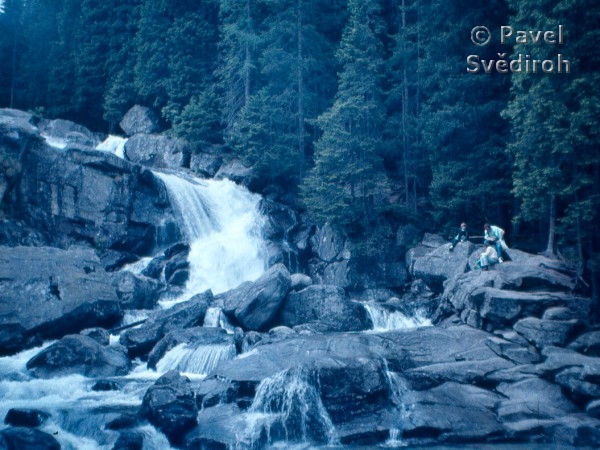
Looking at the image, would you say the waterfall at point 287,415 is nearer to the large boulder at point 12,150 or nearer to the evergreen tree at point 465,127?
the evergreen tree at point 465,127

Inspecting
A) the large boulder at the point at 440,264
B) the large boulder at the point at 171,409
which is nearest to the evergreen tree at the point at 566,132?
the large boulder at the point at 440,264

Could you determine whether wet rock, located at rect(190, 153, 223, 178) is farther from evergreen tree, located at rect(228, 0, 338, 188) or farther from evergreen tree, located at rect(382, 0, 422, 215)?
evergreen tree, located at rect(382, 0, 422, 215)

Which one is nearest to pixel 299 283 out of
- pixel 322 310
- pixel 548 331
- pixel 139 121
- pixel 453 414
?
pixel 322 310

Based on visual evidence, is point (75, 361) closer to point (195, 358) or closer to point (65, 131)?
point (195, 358)

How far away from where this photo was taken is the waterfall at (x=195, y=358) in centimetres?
1232

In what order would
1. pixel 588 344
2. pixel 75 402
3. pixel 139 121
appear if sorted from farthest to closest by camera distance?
pixel 139 121 → pixel 588 344 → pixel 75 402

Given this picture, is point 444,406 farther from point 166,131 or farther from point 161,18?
point 161,18

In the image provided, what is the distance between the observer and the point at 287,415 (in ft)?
30.5

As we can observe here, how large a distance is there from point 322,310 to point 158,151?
1903 cm

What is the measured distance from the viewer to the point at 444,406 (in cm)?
955

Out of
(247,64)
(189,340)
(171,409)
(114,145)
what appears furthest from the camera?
A: (114,145)

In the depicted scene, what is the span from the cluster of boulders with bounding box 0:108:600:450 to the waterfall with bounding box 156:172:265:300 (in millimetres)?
696

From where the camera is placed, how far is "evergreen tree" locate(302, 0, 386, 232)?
22.3 m

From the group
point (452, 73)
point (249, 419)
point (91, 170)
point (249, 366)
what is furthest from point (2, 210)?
point (452, 73)
